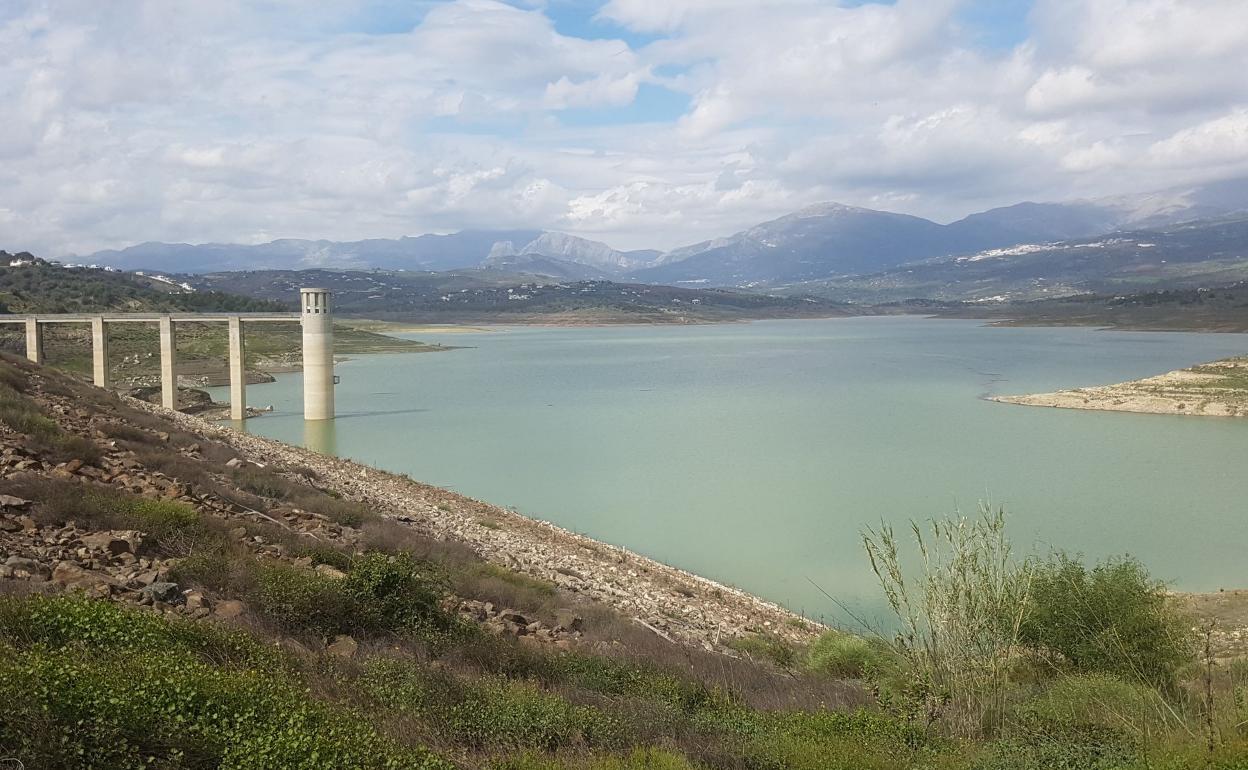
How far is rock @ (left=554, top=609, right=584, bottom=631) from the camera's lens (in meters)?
8.80

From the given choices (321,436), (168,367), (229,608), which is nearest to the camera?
(229,608)

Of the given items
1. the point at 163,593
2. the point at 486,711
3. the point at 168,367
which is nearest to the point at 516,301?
the point at 168,367

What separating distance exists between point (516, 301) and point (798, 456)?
126785 millimetres

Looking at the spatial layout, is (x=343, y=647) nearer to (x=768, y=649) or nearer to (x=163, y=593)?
(x=163, y=593)

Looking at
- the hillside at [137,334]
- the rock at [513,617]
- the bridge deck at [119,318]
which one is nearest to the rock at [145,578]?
the rock at [513,617]

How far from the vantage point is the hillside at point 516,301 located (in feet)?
440

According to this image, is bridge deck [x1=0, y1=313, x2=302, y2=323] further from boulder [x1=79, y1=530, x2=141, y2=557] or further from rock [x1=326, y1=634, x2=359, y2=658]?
rock [x1=326, y1=634, x2=359, y2=658]

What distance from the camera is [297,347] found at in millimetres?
64500

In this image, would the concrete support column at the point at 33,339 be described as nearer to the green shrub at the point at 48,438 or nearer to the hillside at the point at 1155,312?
the green shrub at the point at 48,438

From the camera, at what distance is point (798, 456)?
2655cm

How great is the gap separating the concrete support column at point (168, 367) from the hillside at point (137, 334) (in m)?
3.84

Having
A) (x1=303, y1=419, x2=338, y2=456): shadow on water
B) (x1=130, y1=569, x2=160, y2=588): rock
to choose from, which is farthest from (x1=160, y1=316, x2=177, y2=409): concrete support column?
(x1=130, y1=569, x2=160, y2=588): rock

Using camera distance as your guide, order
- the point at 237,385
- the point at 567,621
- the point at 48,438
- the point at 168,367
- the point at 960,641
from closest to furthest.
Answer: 1. the point at 960,641
2. the point at 567,621
3. the point at 48,438
4. the point at 237,385
5. the point at 168,367

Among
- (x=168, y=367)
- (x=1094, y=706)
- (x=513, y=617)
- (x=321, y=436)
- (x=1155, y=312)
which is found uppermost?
(x=1155, y=312)
